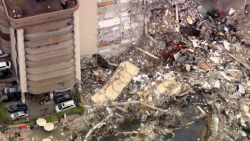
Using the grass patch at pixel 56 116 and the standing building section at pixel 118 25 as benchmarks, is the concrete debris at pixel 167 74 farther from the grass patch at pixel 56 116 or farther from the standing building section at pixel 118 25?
the grass patch at pixel 56 116

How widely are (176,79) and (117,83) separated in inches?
185

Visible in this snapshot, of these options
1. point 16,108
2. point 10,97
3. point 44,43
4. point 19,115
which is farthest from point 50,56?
point 10,97

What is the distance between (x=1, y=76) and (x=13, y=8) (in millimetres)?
8335

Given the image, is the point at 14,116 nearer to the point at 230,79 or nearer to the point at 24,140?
the point at 24,140

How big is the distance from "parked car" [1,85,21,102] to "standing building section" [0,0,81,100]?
135 cm

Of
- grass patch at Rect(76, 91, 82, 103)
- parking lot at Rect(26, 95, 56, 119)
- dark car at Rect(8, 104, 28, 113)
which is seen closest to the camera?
dark car at Rect(8, 104, 28, 113)

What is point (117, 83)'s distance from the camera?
2956 cm

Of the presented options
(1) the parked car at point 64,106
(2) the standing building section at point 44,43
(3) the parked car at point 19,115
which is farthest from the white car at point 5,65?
(1) the parked car at point 64,106

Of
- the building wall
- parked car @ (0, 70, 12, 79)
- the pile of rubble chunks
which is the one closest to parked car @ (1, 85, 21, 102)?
parked car @ (0, 70, 12, 79)

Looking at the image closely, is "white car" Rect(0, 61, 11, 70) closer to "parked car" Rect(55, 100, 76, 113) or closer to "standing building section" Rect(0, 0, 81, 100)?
"standing building section" Rect(0, 0, 81, 100)

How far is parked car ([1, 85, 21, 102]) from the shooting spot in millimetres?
28181

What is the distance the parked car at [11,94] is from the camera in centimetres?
2818

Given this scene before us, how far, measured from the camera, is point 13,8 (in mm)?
22516

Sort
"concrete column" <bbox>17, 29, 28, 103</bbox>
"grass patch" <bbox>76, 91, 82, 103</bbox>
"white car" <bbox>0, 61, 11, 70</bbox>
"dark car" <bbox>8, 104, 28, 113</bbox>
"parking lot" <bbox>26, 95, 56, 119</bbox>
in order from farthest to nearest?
"white car" <bbox>0, 61, 11, 70</bbox>
"grass patch" <bbox>76, 91, 82, 103</bbox>
"parking lot" <bbox>26, 95, 56, 119</bbox>
"dark car" <bbox>8, 104, 28, 113</bbox>
"concrete column" <bbox>17, 29, 28, 103</bbox>
